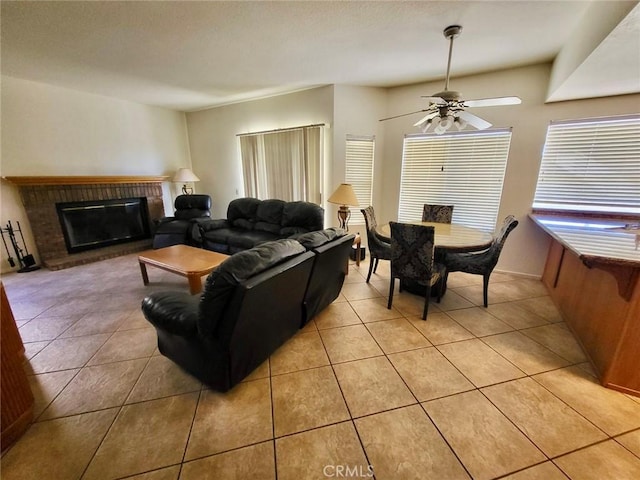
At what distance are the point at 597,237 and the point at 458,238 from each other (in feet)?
3.38

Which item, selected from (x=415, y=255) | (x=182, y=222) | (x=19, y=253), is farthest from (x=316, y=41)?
(x=19, y=253)

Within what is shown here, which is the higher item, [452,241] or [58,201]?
[58,201]

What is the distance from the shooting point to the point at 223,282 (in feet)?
4.39

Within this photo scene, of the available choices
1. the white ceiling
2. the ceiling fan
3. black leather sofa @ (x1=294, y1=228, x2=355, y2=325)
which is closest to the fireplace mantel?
the white ceiling

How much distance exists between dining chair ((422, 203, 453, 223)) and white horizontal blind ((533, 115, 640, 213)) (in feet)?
3.62

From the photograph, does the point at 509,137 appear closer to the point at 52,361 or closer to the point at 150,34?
the point at 150,34

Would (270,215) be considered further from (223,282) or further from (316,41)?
(223,282)

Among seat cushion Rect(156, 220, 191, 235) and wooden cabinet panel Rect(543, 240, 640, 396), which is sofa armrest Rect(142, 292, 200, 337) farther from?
seat cushion Rect(156, 220, 191, 235)

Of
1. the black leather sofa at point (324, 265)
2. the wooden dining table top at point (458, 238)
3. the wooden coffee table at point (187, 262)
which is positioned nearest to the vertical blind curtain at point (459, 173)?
the wooden dining table top at point (458, 238)

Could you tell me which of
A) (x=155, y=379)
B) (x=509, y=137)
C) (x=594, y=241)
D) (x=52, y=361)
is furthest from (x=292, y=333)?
(x=509, y=137)

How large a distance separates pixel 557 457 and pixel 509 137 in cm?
344

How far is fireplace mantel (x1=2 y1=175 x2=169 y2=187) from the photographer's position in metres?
3.54

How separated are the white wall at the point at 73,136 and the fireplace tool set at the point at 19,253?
0.07 m

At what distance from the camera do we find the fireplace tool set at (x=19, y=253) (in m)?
3.59
